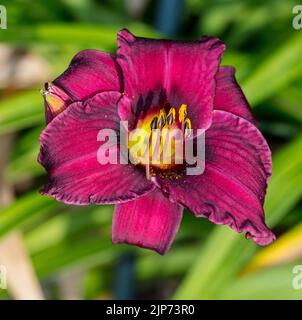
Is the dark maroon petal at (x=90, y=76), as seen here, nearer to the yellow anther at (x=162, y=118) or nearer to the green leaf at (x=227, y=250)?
the yellow anther at (x=162, y=118)

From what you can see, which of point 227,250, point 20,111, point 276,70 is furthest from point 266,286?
point 20,111

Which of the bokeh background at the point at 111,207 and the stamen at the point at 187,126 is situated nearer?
the stamen at the point at 187,126

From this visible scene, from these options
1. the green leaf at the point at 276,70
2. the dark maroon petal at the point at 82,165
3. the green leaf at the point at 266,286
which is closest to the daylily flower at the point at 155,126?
the dark maroon petal at the point at 82,165

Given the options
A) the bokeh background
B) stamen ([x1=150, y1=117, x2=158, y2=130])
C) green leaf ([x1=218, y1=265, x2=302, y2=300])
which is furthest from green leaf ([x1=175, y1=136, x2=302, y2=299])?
stamen ([x1=150, y1=117, x2=158, y2=130])

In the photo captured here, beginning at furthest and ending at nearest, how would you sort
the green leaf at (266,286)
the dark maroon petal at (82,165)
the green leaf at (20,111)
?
the green leaf at (266,286), the green leaf at (20,111), the dark maroon petal at (82,165)

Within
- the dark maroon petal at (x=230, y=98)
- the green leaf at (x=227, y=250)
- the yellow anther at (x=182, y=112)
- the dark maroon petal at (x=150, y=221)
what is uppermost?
the dark maroon petal at (x=230, y=98)

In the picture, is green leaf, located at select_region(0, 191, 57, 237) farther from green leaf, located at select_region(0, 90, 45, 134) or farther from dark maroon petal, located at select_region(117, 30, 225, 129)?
dark maroon petal, located at select_region(117, 30, 225, 129)

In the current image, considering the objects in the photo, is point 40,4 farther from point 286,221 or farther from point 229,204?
point 229,204

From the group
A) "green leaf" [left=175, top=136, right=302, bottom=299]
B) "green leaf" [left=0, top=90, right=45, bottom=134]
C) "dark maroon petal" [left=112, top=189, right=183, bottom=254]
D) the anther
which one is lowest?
"green leaf" [left=175, top=136, right=302, bottom=299]

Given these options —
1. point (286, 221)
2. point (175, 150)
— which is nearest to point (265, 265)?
point (286, 221)
